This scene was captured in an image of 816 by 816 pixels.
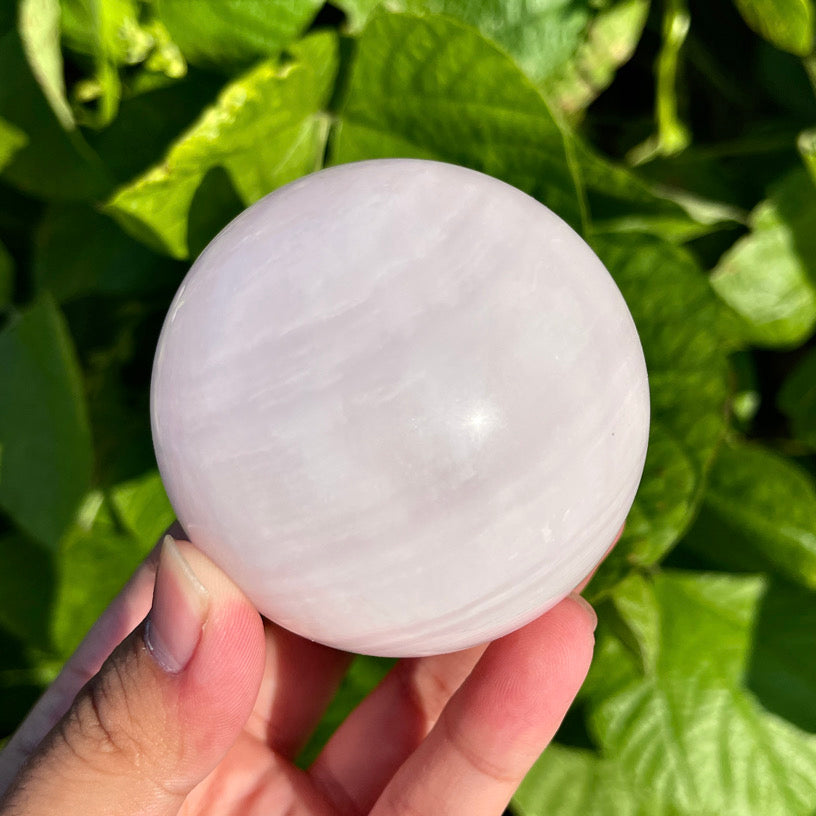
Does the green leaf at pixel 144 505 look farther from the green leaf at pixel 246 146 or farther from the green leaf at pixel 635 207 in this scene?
the green leaf at pixel 635 207

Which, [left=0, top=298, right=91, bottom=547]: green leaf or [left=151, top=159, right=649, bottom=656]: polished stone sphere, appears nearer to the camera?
[left=151, top=159, right=649, bottom=656]: polished stone sphere

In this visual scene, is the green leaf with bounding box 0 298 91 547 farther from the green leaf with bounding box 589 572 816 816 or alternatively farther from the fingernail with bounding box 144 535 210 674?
the green leaf with bounding box 589 572 816 816

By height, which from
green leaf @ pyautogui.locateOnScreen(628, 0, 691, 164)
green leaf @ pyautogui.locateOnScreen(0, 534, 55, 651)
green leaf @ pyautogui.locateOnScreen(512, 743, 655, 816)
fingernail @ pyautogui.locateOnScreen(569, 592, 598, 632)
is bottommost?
green leaf @ pyautogui.locateOnScreen(512, 743, 655, 816)

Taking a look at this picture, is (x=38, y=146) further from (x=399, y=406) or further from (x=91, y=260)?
(x=399, y=406)

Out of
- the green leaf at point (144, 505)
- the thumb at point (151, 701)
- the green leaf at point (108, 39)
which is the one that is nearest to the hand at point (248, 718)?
the thumb at point (151, 701)

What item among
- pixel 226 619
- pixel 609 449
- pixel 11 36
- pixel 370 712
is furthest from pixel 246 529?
pixel 11 36

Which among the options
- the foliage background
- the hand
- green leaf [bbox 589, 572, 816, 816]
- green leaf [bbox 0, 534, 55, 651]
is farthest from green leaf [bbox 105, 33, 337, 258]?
green leaf [bbox 589, 572, 816, 816]

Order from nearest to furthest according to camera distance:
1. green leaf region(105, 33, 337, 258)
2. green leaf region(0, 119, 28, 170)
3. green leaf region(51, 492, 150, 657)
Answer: green leaf region(105, 33, 337, 258) < green leaf region(0, 119, 28, 170) < green leaf region(51, 492, 150, 657)
